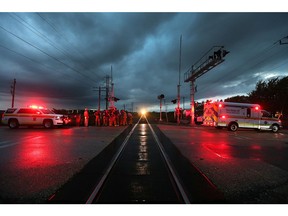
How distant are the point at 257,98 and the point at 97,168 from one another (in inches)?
1928

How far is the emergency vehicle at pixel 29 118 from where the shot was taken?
21.9 m

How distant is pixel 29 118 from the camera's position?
22.0 metres

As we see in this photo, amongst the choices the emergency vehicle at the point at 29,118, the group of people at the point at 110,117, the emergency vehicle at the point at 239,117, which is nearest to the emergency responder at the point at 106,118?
the group of people at the point at 110,117

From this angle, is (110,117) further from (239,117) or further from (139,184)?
(139,184)

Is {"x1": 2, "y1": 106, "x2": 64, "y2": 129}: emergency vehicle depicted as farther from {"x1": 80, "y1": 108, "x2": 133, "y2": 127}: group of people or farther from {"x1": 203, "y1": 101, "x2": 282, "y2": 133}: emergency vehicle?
{"x1": 203, "y1": 101, "x2": 282, "y2": 133}: emergency vehicle

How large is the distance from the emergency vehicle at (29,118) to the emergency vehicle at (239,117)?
14.4 m

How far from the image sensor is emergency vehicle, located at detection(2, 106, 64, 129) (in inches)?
862

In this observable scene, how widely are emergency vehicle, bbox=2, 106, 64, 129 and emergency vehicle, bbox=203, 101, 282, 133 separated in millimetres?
14376

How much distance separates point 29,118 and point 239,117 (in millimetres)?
18723

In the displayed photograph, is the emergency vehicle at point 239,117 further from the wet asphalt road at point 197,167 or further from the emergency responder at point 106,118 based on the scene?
the wet asphalt road at point 197,167

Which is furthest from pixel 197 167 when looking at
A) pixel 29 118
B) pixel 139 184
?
pixel 29 118

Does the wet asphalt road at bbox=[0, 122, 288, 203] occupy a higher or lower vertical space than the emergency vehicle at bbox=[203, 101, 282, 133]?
lower

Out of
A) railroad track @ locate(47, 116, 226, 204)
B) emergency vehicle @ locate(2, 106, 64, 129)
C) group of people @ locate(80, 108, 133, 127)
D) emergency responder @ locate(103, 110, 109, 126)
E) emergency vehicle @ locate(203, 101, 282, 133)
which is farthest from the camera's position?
emergency responder @ locate(103, 110, 109, 126)

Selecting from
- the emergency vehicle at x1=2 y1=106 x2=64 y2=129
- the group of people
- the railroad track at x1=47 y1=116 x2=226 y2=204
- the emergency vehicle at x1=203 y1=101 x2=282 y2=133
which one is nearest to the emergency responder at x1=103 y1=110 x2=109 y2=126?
the group of people
